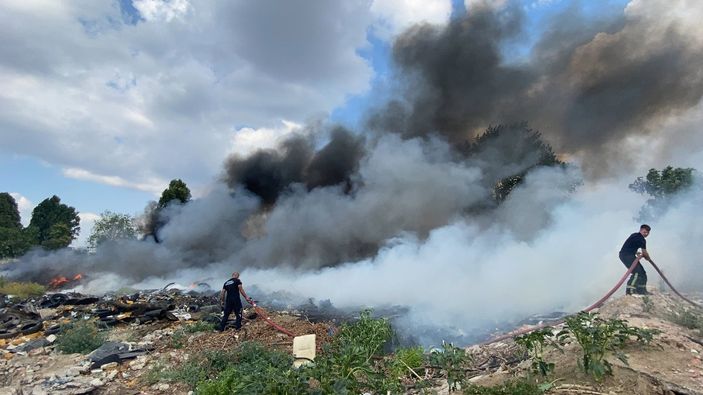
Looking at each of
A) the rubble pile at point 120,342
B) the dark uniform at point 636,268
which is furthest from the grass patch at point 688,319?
the rubble pile at point 120,342

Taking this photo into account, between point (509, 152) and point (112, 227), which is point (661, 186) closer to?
point (509, 152)

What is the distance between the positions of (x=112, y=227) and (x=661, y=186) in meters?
42.4

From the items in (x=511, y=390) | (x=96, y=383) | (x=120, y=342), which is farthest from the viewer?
(x=120, y=342)

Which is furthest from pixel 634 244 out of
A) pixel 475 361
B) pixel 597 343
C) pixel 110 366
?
pixel 110 366

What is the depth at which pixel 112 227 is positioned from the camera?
40.6 meters

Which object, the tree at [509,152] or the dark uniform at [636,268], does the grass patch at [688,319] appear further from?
the tree at [509,152]

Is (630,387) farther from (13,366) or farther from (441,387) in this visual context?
(13,366)

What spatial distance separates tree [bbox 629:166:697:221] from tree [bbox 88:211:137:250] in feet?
127

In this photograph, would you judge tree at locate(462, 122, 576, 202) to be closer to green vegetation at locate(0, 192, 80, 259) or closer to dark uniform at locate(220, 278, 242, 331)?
Answer: dark uniform at locate(220, 278, 242, 331)

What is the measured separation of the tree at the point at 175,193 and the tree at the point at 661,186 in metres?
28.3

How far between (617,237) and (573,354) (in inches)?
374

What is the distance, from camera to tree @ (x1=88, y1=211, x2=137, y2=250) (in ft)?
130

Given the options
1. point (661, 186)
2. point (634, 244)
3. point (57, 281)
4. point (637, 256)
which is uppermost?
point (661, 186)

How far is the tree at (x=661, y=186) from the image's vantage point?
14.5 metres
